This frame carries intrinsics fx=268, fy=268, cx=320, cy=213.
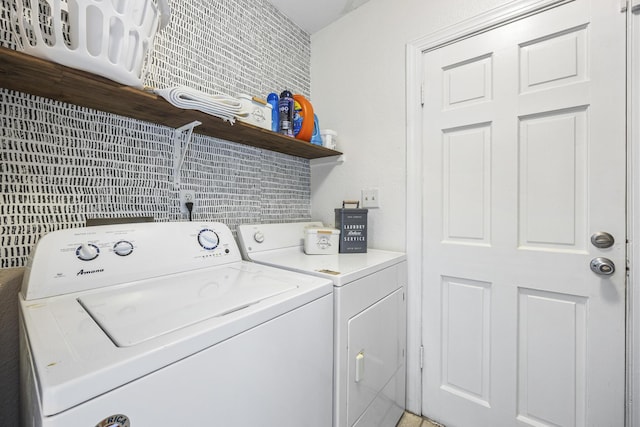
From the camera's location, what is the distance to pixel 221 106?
106cm

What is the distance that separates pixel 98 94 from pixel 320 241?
1116 millimetres

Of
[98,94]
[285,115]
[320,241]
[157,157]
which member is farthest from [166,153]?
[320,241]

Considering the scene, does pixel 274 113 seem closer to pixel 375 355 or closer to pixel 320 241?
pixel 320 241

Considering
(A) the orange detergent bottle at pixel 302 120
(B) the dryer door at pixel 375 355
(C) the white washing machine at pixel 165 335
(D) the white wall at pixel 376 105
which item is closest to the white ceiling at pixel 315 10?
(D) the white wall at pixel 376 105

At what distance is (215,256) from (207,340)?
636 mm

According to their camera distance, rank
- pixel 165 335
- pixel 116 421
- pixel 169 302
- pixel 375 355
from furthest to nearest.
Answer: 1. pixel 375 355
2. pixel 169 302
3. pixel 165 335
4. pixel 116 421

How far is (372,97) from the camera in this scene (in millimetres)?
1718

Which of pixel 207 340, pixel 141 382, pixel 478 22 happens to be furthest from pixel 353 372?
pixel 478 22

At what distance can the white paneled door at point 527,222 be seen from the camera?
42.6 inches

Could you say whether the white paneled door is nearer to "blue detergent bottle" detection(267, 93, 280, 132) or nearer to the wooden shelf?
"blue detergent bottle" detection(267, 93, 280, 132)

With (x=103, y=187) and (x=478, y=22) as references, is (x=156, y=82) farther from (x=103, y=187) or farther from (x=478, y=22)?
(x=478, y=22)

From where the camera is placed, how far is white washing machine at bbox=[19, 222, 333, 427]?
465 millimetres

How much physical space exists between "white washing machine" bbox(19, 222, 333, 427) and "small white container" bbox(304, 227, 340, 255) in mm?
408

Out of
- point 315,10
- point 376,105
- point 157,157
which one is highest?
point 315,10
